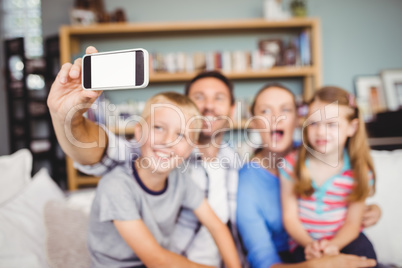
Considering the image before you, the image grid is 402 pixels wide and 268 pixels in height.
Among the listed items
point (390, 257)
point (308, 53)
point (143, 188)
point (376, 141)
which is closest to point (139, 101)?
point (308, 53)

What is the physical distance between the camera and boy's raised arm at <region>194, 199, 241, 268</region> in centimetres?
91

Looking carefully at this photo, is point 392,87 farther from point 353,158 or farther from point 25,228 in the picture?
point 25,228

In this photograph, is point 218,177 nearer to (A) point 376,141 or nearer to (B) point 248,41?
(A) point 376,141

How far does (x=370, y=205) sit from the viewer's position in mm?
1141

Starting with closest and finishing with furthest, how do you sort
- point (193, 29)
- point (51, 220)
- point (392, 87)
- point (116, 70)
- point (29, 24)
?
point (116, 70), point (51, 220), point (193, 29), point (392, 87), point (29, 24)

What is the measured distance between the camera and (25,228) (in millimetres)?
938

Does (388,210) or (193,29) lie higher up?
(193,29)

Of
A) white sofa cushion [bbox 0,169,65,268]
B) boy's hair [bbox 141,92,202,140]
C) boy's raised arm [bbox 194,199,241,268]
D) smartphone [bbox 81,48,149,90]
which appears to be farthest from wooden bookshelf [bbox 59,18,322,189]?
smartphone [bbox 81,48,149,90]

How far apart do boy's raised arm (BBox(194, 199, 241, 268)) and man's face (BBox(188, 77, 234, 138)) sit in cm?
43

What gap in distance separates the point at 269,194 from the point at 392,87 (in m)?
2.72

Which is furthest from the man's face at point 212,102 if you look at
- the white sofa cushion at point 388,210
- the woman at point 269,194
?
the white sofa cushion at point 388,210

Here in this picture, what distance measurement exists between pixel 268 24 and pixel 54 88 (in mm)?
2608

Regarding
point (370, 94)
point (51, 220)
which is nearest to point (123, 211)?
point (51, 220)

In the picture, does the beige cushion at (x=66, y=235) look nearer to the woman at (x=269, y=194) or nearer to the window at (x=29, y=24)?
the woman at (x=269, y=194)
